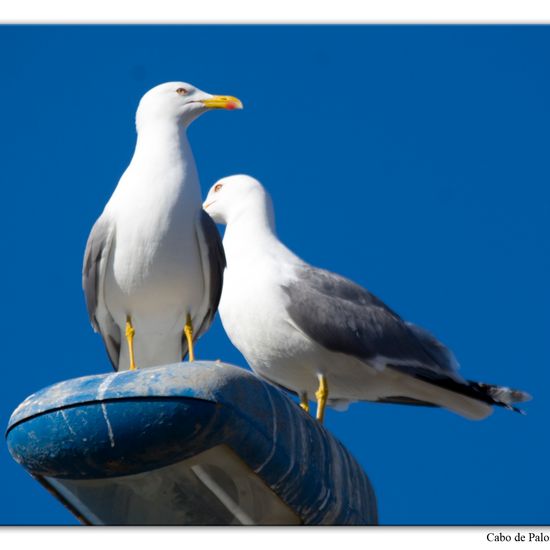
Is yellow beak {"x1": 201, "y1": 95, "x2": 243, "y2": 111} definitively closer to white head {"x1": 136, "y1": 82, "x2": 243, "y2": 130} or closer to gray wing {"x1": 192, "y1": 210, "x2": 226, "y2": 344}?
white head {"x1": 136, "y1": 82, "x2": 243, "y2": 130}

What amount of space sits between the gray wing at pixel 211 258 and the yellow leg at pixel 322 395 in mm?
1233

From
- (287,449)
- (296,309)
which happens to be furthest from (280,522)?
(296,309)

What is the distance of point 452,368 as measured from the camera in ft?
28.8

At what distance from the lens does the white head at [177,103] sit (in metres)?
7.54

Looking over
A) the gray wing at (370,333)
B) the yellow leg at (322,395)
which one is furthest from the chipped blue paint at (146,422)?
the gray wing at (370,333)

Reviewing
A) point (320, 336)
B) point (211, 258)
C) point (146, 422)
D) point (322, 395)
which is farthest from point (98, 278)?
point (146, 422)

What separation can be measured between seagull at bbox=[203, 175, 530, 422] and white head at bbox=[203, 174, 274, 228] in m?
0.01

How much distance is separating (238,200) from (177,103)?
1.55 metres

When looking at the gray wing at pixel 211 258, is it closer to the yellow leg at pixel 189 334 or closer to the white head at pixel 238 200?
the yellow leg at pixel 189 334

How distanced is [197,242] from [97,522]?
2.12 m

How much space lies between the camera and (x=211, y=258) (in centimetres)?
705

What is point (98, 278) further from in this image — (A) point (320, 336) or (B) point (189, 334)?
(A) point (320, 336)

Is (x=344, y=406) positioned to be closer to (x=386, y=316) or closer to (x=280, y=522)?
(x=386, y=316)

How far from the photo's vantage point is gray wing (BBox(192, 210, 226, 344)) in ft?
23.1
